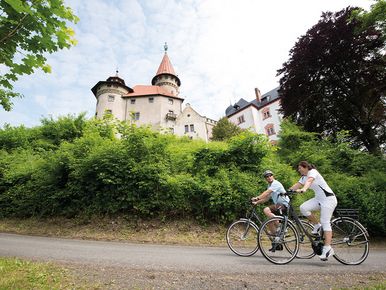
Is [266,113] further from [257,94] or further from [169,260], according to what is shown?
[169,260]

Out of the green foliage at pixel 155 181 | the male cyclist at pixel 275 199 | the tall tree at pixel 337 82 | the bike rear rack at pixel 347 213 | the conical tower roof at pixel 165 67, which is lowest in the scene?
the bike rear rack at pixel 347 213

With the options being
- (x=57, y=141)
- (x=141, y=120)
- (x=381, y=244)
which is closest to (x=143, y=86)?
(x=141, y=120)

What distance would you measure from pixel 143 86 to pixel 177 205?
57886mm

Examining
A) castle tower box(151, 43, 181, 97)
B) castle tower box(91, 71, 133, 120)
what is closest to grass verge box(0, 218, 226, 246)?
castle tower box(91, 71, 133, 120)

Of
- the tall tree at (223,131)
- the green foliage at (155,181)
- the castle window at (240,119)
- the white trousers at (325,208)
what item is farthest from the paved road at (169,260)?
the castle window at (240,119)

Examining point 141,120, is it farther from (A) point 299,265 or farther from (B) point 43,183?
(A) point 299,265

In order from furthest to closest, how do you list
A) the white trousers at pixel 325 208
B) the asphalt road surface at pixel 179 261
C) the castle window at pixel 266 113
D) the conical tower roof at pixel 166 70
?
the conical tower roof at pixel 166 70, the castle window at pixel 266 113, the white trousers at pixel 325 208, the asphalt road surface at pixel 179 261

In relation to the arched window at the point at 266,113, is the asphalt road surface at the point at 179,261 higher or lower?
lower

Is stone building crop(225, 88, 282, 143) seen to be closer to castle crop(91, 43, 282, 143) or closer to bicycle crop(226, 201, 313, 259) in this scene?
castle crop(91, 43, 282, 143)

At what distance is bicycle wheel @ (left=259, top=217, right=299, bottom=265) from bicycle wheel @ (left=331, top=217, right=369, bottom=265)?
89 centimetres

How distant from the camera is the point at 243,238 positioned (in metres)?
6.89

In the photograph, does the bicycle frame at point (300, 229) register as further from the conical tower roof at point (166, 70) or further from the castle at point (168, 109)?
the conical tower roof at point (166, 70)

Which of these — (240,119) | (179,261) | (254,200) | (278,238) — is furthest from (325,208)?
(240,119)

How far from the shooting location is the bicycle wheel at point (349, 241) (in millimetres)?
5980
